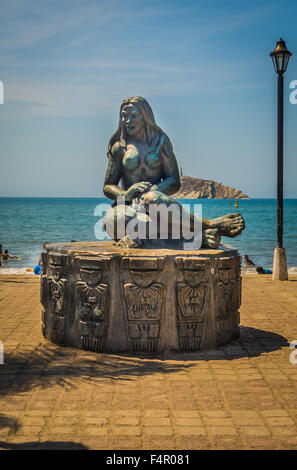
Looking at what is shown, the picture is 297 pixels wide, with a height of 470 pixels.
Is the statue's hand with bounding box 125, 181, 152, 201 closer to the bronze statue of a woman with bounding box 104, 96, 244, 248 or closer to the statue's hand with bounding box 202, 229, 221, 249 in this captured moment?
the bronze statue of a woman with bounding box 104, 96, 244, 248

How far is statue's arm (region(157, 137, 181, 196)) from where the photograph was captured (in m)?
6.29

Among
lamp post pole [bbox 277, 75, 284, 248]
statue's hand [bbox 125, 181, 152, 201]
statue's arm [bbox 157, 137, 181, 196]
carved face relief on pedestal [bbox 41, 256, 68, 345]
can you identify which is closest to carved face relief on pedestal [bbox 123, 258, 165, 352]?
carved face relief on pedestal [bbox 41, 256, 68, 345]

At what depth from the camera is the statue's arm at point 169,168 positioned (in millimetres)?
6285

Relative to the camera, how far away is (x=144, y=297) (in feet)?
16.7

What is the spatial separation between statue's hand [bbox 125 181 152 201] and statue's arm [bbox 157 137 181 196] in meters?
0.30

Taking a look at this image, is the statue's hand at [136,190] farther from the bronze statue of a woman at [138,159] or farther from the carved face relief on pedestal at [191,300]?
the carved face relief on pedestal at [191,300]

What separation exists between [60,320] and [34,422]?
1940 millimetres

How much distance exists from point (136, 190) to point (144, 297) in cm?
154

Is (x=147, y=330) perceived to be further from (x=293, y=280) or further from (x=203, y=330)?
(x=293, y=280)

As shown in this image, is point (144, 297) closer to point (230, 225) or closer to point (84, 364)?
point (84, 364)

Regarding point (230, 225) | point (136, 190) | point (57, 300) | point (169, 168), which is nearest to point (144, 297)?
point (57, 300)

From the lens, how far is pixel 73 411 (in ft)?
12.5

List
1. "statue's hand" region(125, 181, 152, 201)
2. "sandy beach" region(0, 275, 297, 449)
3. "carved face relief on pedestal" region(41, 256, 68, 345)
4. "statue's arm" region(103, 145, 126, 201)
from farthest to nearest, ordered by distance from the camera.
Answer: "statue's arm" region(103, 145, 126, 201)
"statue's hand" region(125, 181, 152, 201)
"carved face relief on pedestal" region(41, 256, 68, 345)
"sandy beach" region(0, 275, 297, 449)
